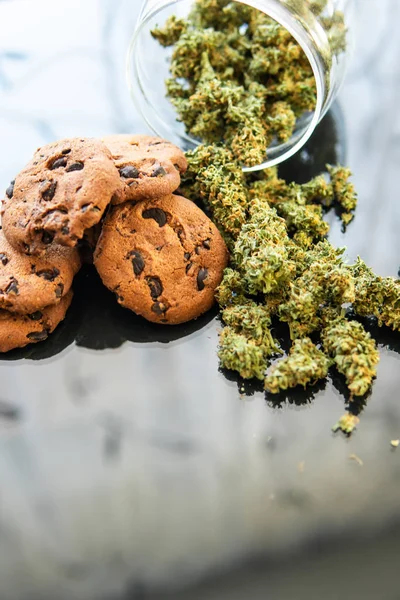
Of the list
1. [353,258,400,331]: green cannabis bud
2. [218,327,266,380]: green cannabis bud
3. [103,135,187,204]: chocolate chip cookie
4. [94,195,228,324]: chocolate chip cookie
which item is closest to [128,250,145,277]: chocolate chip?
[94,195,228,324]: chocolate chip cookie

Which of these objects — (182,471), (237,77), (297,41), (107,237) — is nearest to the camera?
(182,471)

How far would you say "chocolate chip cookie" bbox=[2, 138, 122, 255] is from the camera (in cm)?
114

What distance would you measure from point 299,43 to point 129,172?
461mm

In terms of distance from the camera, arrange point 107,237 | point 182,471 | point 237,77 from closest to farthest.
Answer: point 182,471 < point 107,237 < point 237,77

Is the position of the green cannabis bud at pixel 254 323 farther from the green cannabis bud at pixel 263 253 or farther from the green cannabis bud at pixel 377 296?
the green cannabis bud at pixel 377 296

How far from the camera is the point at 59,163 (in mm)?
1221

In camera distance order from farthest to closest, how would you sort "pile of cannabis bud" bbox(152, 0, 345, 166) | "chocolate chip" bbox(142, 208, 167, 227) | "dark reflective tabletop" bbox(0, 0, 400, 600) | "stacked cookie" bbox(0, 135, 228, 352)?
"pile of cannabis bud" bbox(152, 0, 345, 166), "chocolate chip" bbox(142, 208, 167, 227), "stacked cookie" bbox(0, 135, 228, 352), "dark reflective tabletop" bbox(0, 0, 400, 600)

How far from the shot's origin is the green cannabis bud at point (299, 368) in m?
1.18

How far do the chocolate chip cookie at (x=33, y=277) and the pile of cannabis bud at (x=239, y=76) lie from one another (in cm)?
45

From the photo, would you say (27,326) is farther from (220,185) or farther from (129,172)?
(220,185)

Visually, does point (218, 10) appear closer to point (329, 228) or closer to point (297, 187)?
point (297, 187)

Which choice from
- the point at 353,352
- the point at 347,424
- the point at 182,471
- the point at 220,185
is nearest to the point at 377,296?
the point at 353,352

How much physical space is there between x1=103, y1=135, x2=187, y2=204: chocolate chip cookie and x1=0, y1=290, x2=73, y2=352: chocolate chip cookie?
0.84ft

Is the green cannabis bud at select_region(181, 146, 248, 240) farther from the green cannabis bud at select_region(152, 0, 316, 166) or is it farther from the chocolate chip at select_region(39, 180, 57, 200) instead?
the chocolate chip at select_region(39, 180, 57, 200)
